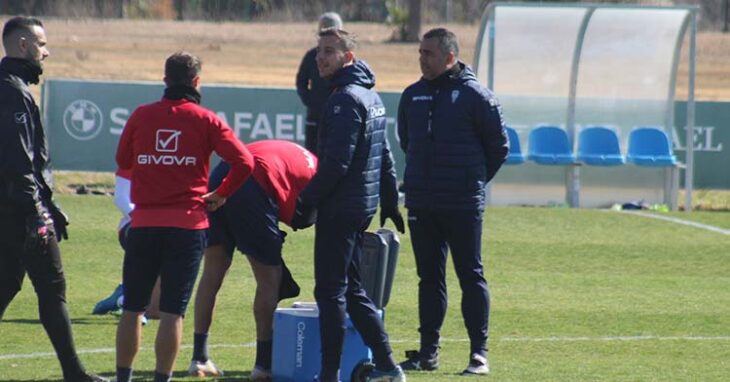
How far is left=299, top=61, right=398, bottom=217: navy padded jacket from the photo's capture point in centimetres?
764

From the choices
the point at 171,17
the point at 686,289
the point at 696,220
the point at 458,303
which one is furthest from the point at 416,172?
the point at 171,17

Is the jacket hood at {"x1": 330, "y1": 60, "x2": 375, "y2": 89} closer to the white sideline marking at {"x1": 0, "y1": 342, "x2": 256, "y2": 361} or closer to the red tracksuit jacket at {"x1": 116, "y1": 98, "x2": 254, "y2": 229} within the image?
the red tracksuit jacket at {"x1": 116, "y1": 98, "x2": 254, "y2": 229}

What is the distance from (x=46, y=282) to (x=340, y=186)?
1644 mm

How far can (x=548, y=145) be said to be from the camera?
1884 centimetres

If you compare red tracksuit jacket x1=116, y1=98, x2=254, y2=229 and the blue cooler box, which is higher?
red tracksuit jacket x1=116, y1=98, x2=254, y2=229

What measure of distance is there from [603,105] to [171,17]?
30.6m

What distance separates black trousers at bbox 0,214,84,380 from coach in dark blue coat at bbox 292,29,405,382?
1301mm

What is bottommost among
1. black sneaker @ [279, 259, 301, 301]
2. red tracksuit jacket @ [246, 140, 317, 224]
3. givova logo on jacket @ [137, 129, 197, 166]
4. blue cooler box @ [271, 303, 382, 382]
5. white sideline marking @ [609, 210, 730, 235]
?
white sideline marking @ [609, 210, 730, 235]

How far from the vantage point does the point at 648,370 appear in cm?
889

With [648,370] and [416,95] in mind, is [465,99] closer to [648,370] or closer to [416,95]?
[416,95]

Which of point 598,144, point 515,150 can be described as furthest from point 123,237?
point 598,144

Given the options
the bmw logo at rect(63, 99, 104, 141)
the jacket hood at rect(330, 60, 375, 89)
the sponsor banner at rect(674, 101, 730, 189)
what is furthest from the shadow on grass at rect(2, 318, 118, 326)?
the sponsor banner at rect(674, 101, 730, 189)

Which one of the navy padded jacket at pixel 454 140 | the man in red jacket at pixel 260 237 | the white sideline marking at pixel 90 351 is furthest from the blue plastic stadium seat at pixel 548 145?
the man in red jacket at pixel 260 237

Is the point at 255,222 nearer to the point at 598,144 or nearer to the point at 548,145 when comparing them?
the point at 548,145
